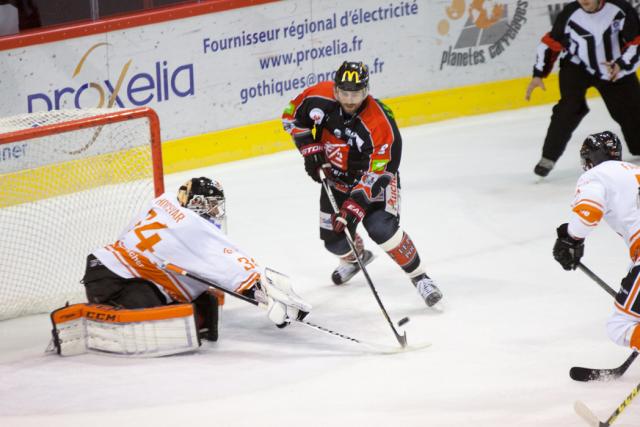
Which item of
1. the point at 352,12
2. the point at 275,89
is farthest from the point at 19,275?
the point at 352,12

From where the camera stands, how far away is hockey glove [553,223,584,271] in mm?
4020

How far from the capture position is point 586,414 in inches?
150

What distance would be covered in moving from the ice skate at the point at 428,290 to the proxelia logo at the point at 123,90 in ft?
8.78

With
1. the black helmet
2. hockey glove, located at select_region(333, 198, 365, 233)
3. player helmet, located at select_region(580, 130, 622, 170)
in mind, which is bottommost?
hockey glove, located at select_region(333, 198, 365, 233)

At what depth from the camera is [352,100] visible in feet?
16.0

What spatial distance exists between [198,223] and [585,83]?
3.39 m

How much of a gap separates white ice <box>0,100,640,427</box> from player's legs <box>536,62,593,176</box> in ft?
0.74

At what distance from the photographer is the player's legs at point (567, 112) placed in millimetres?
6992

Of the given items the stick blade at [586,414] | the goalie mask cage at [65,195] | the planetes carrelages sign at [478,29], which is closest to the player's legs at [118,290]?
the goalie mask cage at [65,195]

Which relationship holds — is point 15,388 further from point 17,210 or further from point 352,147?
point 352,147

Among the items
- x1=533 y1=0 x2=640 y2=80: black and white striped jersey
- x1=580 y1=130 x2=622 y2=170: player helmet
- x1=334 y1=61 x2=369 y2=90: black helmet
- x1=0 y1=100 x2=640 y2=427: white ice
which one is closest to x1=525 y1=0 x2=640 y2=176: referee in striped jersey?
x1=533 y1=0 x2=640 y2=80: black and white striped jersey

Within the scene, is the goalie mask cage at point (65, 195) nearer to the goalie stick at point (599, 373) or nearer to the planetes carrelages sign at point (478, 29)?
the goalie stick at point (599, 373)

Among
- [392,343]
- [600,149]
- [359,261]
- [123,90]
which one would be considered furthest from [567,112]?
[600,149]

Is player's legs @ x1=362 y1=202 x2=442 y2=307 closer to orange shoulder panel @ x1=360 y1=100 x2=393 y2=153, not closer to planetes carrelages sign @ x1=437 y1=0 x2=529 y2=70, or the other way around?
orange shoulder panel @ x1=360 y1=100 x2=393 y2=153
